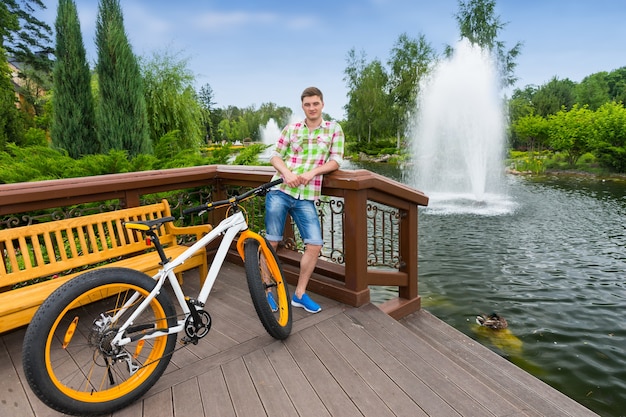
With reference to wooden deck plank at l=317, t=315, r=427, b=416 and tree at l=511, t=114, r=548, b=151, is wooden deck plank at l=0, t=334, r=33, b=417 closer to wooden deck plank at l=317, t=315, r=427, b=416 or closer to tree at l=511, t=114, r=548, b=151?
wooden deck plank at l=317, t=315, r=427, b=416

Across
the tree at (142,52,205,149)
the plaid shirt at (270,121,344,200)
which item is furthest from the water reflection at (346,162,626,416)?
the tree at (142,52,205,149)

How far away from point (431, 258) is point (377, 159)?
95.7 ft

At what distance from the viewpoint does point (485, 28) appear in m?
32.2

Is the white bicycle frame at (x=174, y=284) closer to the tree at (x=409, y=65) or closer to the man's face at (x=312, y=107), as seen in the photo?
the man's face at (x=312, y=107)

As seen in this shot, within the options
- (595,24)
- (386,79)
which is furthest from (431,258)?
(595,24)

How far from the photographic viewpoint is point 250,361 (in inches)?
95.3

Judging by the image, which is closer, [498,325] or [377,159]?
[498,325]

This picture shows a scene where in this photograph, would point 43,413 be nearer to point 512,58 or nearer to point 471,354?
point 471,354

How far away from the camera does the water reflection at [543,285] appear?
4348 mm

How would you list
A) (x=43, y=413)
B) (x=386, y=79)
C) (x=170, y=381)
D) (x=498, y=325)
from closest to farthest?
(x=43, y=413), (x=170, y=381), (x=498, y=325), (x=386, y=79)

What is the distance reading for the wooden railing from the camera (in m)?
2.98

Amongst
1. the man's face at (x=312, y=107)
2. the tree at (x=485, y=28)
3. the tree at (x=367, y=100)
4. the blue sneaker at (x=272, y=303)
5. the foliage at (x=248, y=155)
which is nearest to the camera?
the blue sneaker at (x=272, y=303)

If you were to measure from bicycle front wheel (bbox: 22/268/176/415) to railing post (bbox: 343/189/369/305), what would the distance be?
150 centimetres

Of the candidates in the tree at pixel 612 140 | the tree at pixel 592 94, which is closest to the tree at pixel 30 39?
the tree at pixel 612 140
